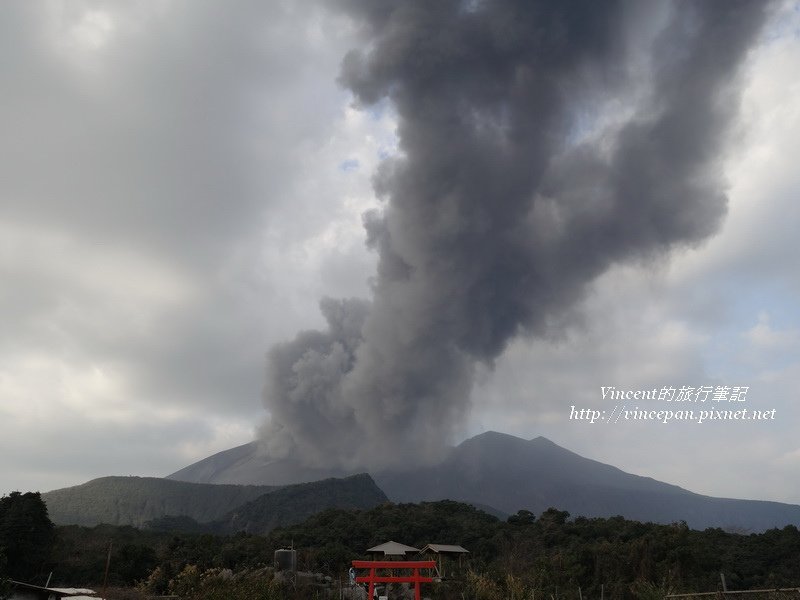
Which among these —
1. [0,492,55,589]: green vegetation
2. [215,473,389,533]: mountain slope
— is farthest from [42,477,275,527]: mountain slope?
[0,492,55,589]: green vegetation

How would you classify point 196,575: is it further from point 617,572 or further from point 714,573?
point 714,573

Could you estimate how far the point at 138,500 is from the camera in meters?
122

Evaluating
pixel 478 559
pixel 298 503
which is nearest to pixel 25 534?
pixel 478 559

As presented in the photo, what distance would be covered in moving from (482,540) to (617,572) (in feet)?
52.9

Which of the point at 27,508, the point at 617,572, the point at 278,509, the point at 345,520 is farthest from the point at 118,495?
the point at 617,572

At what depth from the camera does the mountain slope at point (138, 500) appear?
10956 cm

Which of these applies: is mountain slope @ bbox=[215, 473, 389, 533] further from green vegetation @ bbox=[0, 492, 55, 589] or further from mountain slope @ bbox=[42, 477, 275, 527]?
green vegetation @ bbox=[0, 492, 55, 589]

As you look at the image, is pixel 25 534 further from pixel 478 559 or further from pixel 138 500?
pixel 138 500

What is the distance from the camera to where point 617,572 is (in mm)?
27953

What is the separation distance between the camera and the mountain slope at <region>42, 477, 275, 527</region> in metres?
110

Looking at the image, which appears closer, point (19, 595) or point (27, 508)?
point (19, 595)

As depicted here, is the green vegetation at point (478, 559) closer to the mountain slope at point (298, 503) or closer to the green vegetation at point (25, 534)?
the green vegetation at point (25, 534)

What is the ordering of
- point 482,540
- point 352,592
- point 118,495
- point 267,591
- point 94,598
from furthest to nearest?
point 118,495, point 482,540, point 352,592, point 94,598, point 267,591

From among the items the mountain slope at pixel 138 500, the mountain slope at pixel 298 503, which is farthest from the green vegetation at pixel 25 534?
the mountain slope at pixel 138 500
